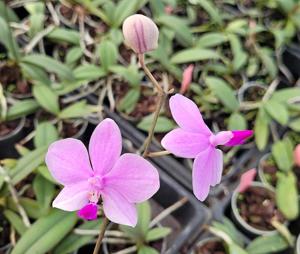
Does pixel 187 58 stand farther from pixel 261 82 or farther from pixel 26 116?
pixel 26 116

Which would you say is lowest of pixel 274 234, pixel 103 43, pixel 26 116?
pixel 274 234

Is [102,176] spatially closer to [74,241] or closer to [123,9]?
[74,241]

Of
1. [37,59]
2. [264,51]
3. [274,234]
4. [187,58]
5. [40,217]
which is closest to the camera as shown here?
[40,217]

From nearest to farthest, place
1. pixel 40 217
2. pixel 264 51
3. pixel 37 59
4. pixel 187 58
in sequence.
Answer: pixel 40 217, pixel 37 59, pixel 187 58, pixel 264 51

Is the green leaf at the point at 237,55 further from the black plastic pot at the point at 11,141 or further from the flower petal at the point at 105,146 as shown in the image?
the flower petal at the point at 105,146

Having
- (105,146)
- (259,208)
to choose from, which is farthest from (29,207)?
(259,208)

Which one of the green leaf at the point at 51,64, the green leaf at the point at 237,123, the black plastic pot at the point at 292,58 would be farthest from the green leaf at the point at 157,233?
the black plastic pot at the point at 292,58

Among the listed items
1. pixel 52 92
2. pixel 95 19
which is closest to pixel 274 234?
pixel 52 92

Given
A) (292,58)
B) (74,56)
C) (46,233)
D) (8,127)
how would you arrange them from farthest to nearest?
(292,58)
(74,56)
(8,127)
(46,233)
